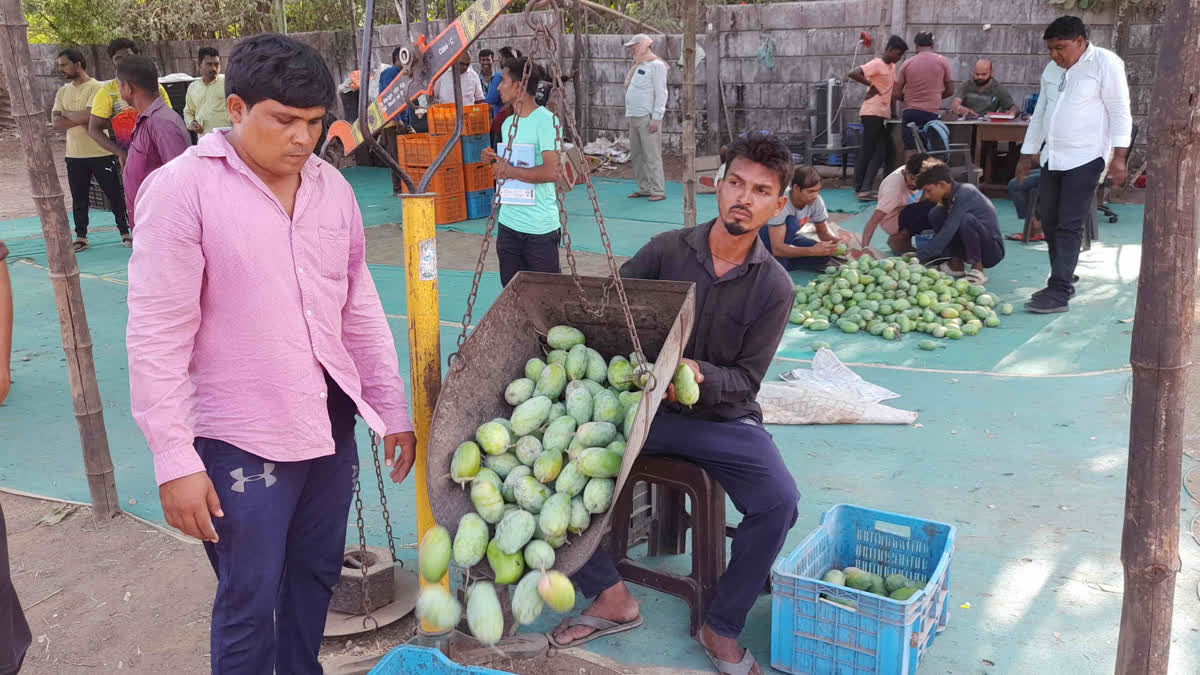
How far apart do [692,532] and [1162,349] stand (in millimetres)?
1456

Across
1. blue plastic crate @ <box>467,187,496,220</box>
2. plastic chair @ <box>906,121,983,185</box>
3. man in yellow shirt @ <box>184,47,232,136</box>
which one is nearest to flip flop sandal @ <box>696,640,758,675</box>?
plastic chair @ <box>906,121,983,185</box>

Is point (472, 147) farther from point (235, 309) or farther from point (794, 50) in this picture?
point (235, 309)

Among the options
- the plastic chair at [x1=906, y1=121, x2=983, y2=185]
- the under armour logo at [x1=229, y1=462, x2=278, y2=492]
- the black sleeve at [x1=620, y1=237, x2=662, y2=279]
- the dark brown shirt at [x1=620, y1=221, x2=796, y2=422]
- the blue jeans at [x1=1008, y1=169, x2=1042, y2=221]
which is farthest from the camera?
the plastic chair at [x1=906, y1=121, x2=983, y2=185]

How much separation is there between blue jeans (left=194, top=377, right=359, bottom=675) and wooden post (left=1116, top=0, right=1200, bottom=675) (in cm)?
173

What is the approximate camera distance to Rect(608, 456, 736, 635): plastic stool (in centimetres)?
285

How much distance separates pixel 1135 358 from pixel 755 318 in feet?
3.79

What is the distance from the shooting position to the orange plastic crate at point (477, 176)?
32.6 ft

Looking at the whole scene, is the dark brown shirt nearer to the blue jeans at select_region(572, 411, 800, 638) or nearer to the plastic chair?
the blue jeans at select_region(572, 411, 800, 638)

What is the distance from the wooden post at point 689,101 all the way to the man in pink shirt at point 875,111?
15.1 feet

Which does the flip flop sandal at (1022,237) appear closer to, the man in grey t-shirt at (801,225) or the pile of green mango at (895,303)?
the pile of green mango at (895,303)

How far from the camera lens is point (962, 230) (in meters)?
6.78

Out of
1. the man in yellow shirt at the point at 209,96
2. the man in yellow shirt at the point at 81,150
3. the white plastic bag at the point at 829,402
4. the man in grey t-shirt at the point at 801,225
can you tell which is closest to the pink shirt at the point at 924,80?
the man in grey t-shirt at the point at 801,225

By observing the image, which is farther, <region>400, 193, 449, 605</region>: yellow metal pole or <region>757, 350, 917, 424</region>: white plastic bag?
<region>757, 350, 917, 424</region>: white plastic bag

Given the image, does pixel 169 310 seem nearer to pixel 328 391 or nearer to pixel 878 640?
pixel 328 391
